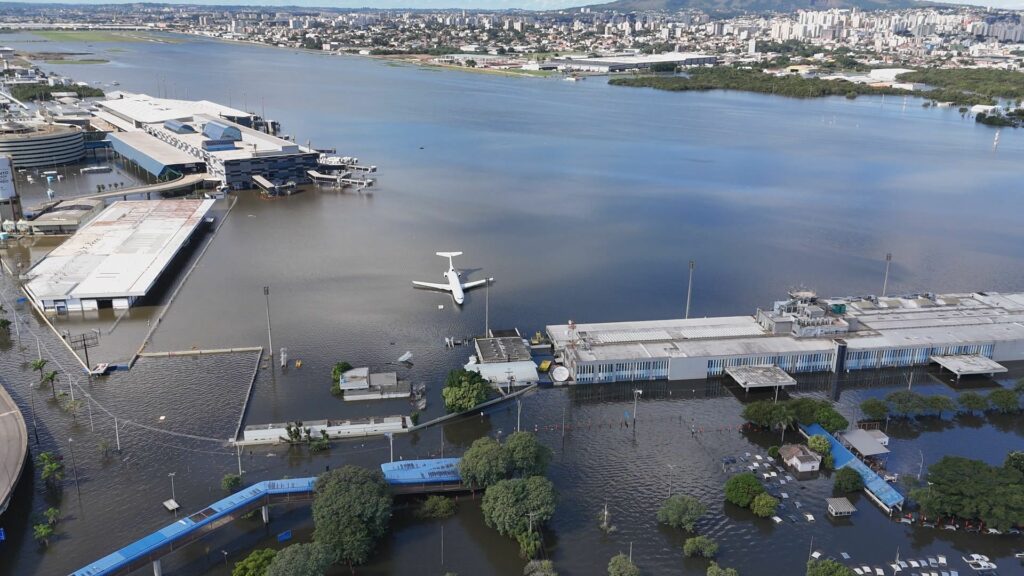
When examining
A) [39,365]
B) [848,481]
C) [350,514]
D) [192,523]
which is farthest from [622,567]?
[39,365]

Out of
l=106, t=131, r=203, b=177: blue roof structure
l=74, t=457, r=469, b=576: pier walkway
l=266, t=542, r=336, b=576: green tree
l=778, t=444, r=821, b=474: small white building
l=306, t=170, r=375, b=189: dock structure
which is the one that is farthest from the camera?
l=306, t=170, r=375, b=189: dock structure

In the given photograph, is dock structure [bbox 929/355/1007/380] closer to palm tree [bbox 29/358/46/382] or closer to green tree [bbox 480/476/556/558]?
green tree [bbox 480/476/556/558]

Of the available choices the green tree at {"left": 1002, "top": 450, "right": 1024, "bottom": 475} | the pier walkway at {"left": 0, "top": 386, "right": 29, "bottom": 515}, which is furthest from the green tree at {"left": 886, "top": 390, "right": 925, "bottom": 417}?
the pier walkway at {"left": 0, "top": 386, "right": 29, "bottom": 515}

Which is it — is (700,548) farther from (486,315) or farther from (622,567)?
(486,315)

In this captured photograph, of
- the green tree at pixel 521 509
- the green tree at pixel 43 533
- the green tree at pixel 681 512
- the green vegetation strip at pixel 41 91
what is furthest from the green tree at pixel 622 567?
the green vegetation strip at pixel 41 91

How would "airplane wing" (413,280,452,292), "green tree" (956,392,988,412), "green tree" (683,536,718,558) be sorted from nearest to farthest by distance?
"green tree" (683,536,718,558), "green tree" (956,392,988,412), "airplane wing" (413,280,452,292)

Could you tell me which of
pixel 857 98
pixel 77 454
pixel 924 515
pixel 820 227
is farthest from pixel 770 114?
pixel 77 454

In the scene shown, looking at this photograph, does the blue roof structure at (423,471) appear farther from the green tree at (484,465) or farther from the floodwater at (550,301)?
the floodwater at (550,301)
